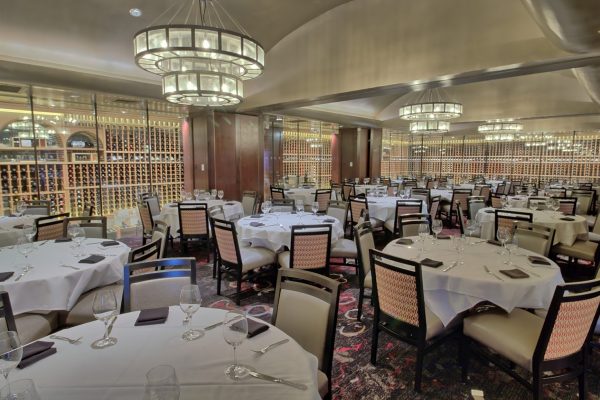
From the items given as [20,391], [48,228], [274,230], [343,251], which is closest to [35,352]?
[20,391]

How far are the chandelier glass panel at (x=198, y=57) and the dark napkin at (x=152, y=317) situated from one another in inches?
102

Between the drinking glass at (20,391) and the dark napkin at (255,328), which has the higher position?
the drinking glass at (20,391)

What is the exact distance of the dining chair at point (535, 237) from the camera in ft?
12.1

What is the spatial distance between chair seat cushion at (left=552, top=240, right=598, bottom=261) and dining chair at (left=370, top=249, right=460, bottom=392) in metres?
3.29

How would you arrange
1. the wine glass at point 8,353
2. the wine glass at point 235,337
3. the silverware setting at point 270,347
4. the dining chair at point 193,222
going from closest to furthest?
the wine glass at point 8,353, the wine glass at point 235,337, the silverware setting at point 270,347, the dining chair at point 193,222

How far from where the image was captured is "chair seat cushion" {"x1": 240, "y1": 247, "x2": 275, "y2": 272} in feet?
13.7

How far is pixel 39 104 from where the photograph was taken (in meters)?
7.99

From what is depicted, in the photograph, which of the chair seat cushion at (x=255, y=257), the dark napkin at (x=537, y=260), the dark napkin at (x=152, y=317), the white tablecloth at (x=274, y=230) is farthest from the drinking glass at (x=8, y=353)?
the dark napkin at (x=537, y=260)

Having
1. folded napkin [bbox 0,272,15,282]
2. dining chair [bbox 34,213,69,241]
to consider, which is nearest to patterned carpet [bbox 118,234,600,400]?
folded napkin [bbox 0,272,15,282]

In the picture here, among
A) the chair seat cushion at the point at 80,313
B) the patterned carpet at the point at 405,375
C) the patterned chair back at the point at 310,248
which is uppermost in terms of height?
the patterned chair back at the point at 310,248

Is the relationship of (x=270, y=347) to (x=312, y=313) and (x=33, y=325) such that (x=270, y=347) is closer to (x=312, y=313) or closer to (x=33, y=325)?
(x=312, y=313)

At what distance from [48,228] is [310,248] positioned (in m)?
3.67

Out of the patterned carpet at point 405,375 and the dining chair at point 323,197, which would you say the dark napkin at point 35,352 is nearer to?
the patterned carpet at point 405,375

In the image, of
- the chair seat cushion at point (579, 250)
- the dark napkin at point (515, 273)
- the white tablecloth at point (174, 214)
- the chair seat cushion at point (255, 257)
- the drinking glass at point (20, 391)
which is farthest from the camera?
the white tablecloth at point (174, 214)
